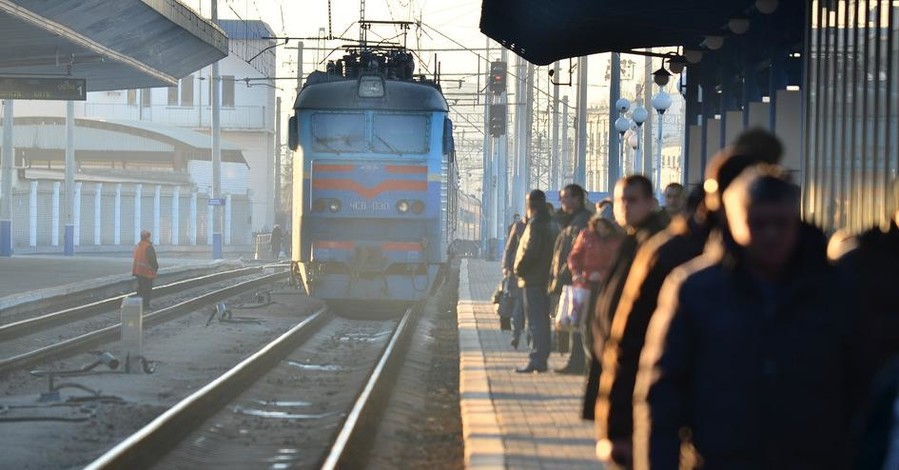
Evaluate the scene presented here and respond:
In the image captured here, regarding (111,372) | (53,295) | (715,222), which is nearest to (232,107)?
(53,295)

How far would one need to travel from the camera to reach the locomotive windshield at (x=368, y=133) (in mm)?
23562

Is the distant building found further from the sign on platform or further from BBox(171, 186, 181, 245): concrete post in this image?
the sign on platform

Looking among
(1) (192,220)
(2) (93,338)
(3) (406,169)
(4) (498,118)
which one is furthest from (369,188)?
(1) (192,220)

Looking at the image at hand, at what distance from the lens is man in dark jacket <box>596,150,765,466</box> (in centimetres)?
528

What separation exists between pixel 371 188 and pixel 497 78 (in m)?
13.7

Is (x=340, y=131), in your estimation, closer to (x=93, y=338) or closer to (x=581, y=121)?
(x=93, y=338)

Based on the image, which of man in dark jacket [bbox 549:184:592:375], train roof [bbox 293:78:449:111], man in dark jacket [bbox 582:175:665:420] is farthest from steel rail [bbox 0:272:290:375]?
man in dark jacket [bbox 582:175:665:420]

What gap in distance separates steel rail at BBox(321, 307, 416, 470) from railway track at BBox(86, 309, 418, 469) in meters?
0.01

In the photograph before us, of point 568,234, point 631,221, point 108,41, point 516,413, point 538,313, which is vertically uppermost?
point 108,41

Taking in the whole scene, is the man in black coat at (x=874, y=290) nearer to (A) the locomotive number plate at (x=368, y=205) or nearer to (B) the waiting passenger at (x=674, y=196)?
(B) the waiting passenger at (x=674, y=196)

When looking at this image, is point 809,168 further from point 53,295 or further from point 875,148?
point 53,295

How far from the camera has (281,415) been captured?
14852 mm

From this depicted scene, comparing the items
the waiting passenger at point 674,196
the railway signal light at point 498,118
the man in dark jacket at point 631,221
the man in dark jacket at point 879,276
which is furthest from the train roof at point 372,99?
the railway signal light at point 498,118

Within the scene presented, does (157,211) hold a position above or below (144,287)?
above
